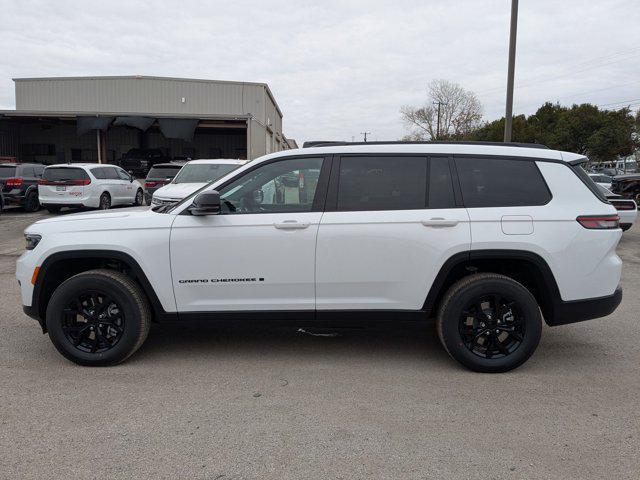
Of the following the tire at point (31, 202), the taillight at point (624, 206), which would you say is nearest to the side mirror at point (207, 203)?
the taillight at point (624, 206)

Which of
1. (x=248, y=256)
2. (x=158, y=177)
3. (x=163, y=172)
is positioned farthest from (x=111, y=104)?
(x=248, y=256)

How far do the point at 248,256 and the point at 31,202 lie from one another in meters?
16.0

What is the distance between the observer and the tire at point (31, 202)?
55.7 feet

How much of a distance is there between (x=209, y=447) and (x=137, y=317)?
1.52 metres

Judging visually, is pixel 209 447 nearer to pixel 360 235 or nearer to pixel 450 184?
pixel 360 235

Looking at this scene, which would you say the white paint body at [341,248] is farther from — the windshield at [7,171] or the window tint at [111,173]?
the windshield at [7,171]

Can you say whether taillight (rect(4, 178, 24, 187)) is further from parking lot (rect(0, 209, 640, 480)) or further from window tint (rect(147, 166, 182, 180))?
parking lot (rect(0, 209, 640, 480))

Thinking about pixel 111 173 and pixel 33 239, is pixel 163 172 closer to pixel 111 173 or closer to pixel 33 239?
pixel 111 173

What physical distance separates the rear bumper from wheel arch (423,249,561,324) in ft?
0.15

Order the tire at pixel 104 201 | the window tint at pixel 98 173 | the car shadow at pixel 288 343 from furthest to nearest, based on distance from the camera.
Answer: the tire at pixel 104 201, the window tint at pixel 98 173, the car shadow at pixel 288 343

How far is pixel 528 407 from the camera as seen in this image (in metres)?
3.59

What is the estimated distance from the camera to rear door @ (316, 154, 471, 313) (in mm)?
4082

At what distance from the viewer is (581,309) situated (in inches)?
163

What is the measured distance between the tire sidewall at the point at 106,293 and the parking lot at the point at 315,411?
0.41ft
